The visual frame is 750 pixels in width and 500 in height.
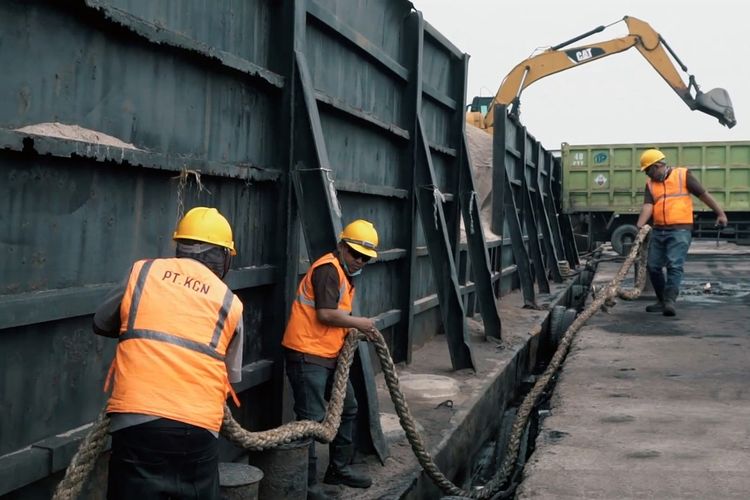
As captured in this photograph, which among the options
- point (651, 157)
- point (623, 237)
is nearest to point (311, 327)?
point (651, 157)

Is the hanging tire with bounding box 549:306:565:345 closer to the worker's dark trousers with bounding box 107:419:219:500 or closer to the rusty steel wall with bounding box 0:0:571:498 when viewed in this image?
the rusty steel wall with bounding box 0:0:571:498

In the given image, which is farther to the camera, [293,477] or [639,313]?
[639,313]

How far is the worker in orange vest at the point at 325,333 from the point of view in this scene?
422 centimetres

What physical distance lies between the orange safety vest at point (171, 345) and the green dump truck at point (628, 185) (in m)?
19.6

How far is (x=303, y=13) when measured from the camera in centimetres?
503

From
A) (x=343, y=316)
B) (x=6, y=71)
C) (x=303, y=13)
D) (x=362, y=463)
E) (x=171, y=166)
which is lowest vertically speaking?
(x=362, y=463)

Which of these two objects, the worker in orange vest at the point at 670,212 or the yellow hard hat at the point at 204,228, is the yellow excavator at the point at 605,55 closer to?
the worker in orange vest at the point at 670,212

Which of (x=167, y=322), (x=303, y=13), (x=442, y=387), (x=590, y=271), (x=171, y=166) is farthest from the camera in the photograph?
(x=590, y=271)

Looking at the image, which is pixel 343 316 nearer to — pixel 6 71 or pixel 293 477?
pixel 293 477

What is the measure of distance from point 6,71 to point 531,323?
8.51m

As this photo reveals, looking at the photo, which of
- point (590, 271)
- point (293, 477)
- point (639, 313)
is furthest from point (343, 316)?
point (590, 271)

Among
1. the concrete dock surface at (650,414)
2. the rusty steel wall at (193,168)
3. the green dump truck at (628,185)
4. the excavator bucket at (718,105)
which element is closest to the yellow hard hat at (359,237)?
the rusty steel wall at (193,168)

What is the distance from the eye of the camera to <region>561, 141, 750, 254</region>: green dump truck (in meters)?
20.6

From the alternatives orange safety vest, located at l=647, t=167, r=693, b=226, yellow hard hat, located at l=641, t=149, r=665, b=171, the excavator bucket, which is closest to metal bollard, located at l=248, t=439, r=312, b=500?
yellow hard hat, located at l=641, t=149, r=665, b=171
